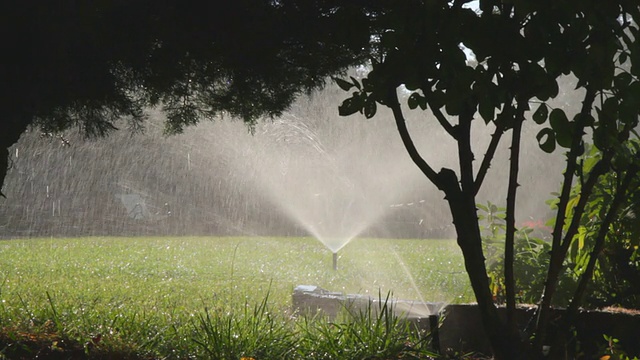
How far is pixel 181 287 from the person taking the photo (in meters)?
7.59

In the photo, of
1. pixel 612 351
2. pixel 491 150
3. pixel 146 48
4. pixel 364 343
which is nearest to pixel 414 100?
pixel 491 150

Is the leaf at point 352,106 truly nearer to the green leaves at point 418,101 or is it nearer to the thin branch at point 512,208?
the green leaves at point 418,101

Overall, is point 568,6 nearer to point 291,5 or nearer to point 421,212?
point 291,5

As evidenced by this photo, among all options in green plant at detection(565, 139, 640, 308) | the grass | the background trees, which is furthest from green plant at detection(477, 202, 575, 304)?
the grass

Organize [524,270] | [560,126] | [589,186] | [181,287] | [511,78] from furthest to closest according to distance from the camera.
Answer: [181,287], [524,270], [589,186], [511,78], [560,126]

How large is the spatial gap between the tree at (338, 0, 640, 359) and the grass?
0.79 metres

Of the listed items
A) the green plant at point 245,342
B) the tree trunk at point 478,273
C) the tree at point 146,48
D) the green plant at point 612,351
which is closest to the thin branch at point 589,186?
the tree trunk at point 478,273

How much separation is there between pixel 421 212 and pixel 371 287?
41.2 ft

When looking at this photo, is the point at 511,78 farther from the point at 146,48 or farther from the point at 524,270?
the point at 524,270

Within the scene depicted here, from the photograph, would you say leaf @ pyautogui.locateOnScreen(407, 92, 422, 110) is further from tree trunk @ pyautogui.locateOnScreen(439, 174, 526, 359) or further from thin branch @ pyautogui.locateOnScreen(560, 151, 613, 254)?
thin branch @ pyautogui.locateOnScreen(560, 151, 613, 254)

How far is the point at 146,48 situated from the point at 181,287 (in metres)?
4.72

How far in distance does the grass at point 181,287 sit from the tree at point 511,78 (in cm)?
79

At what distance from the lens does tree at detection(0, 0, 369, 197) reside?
10.1ft

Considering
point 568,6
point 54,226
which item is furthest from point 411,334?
point 54,226
